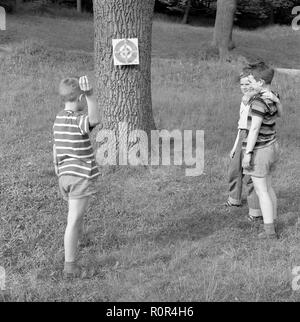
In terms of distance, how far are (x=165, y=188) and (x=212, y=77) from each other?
6.17 m

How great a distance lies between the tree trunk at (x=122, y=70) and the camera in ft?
18.4

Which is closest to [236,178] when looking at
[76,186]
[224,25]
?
[76,186]

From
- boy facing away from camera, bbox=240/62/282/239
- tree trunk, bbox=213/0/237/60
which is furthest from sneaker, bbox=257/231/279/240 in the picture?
tree trunk, bbox=213/0/237/60

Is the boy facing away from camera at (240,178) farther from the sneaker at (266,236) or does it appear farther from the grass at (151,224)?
the sneaker at (266,236)

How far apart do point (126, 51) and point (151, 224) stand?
2079mm

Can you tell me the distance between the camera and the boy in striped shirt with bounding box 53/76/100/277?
3.60 meters

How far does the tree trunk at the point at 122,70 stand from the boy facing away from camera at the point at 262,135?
1.64 metres

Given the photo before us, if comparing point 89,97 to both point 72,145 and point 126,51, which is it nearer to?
point 72,145

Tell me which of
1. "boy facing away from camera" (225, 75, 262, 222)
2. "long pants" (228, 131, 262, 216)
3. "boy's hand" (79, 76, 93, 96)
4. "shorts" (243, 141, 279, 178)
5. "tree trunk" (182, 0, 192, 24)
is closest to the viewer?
"boy's hand" (79, 76, 93, 96)

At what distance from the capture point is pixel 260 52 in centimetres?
1727
